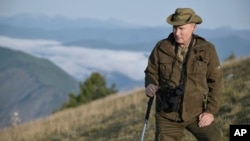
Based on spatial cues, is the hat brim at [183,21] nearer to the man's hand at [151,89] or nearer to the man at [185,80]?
the man at [185,80]

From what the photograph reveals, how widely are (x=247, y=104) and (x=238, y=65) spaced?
7819mm

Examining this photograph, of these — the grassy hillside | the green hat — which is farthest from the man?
the grassy hillside

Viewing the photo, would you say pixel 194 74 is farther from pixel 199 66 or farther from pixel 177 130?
pixel 177 130

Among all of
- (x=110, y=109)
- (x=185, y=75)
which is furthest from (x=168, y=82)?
(x=110, y=109)

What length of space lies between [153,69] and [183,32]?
0.52 m

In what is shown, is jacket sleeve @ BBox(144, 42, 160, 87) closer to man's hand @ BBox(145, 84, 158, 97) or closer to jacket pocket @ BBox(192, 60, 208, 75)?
man's hand @ BBox(145, 84, 158, 97)

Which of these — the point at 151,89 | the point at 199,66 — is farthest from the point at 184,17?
the point at 151,89

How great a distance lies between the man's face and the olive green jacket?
127 mm

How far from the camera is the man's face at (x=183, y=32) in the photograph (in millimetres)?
5605

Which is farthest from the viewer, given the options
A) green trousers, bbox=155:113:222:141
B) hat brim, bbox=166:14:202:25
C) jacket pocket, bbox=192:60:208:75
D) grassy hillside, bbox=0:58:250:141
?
grassy hillside, bbox=0:58:250:141

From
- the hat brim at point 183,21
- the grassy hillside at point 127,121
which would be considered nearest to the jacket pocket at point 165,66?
the hat brim at point 183,21

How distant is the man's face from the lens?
561 centimetres

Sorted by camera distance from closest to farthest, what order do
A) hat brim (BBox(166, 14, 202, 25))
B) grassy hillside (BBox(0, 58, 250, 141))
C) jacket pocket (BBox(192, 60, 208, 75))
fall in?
1. hat brim (BBox(166, 14, 202, 25))
2. jacket pocket (BBox(192, 60, 208, 75))
3. grassy hillside (BBox(0, 58, 250, 141))

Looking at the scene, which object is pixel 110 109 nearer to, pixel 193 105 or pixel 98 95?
pixel 193 105
